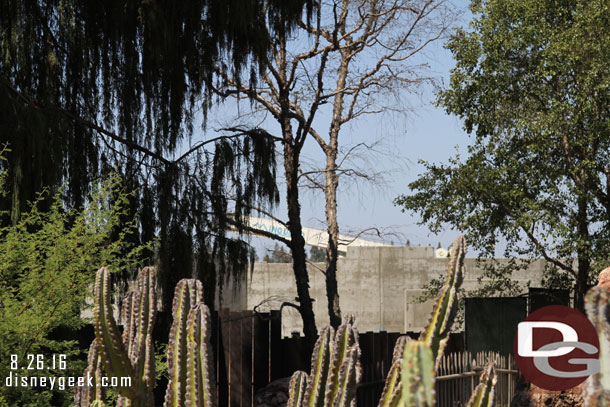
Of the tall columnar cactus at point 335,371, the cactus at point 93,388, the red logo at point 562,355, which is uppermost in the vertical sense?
the tall columnar cactus at point 335,371

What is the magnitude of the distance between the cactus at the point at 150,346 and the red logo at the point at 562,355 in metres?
4.56

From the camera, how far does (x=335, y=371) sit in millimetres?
2445

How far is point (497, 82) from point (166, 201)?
20.4 ft

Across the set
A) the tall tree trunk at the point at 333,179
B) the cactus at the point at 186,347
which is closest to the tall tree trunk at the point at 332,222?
the tall tree trunk at the point at 333,179

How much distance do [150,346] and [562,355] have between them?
18.8 feet

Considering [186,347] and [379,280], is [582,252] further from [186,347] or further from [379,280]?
[379,280]

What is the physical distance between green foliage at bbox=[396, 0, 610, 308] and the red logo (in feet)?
11.2

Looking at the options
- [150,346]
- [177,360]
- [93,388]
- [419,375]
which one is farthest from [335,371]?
[419,375]

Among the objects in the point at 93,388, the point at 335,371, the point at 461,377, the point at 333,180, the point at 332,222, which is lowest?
the point at 461,377

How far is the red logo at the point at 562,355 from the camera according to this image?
667cm

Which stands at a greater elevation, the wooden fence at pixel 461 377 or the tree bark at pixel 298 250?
the tree bark at pixel 298 250

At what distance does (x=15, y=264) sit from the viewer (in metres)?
Result: 5.06

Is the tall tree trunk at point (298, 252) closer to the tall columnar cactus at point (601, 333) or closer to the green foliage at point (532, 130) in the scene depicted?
the green foliage at point (532, 130)

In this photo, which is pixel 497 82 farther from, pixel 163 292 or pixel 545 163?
pixel 163 292
